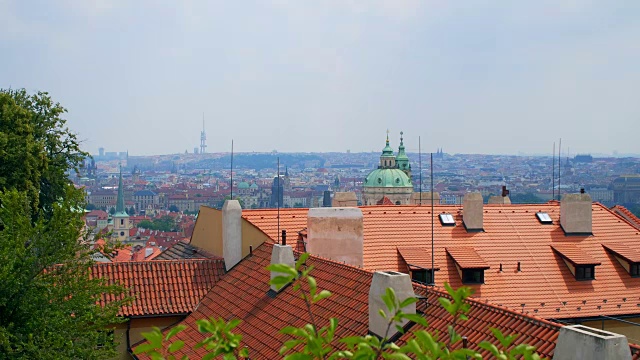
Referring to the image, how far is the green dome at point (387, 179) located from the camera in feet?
423

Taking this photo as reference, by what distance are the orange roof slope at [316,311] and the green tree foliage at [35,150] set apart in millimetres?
6392

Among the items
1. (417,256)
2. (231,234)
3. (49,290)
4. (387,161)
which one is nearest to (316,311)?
(49,290)

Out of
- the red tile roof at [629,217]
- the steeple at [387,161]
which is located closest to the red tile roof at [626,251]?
the red tile roof at [629,217]

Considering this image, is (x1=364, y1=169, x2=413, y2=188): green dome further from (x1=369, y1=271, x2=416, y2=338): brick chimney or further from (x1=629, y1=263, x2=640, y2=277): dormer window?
(x1=369, y1=271, x2=416, y2=338): brick chimney

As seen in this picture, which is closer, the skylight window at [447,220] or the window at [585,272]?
the window at [585,272]

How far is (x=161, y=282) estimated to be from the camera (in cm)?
2217

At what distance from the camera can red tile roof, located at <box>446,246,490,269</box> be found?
25.0 metres

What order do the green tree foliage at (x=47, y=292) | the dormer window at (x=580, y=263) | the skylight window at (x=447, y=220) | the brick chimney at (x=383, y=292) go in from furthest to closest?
1. the skylight window at (x=447, y=220)
2. the dormer window at (x=580, y=263)
3. the green tree foliage at (x=47, y=292)
4. the brick chimney at (x=383, y=292)

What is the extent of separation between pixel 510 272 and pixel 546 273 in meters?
1.02

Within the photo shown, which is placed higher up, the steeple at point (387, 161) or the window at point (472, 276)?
the steeple at point (387, 161)

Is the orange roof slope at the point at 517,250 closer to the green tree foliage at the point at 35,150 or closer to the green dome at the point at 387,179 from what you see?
the green tree foliage at the point at 35,150

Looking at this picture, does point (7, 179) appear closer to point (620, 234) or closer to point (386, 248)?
point (386, 248)

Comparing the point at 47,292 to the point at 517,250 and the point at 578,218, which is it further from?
the point at 578,218

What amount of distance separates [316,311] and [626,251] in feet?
43.0
